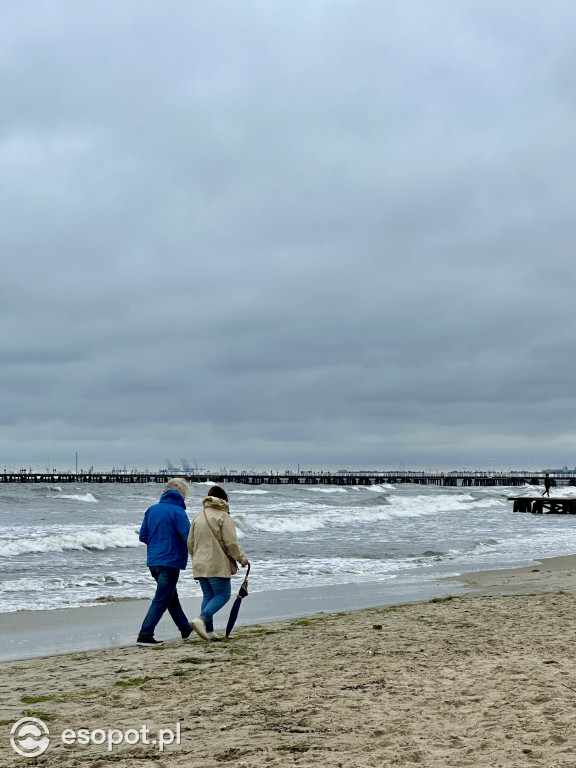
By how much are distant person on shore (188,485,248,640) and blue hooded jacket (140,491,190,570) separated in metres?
0.14

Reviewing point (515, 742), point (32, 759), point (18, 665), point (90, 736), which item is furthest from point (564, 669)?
A: point (18, 665)

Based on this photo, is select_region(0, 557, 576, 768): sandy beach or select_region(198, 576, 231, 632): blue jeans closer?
select_region(0, 557, 576, 768): sandy beach

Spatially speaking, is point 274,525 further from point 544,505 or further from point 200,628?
point 544,505

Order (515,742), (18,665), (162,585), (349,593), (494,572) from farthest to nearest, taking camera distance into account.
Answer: (494,572) → (349,593) → (162,585) → (18,665) → (515,742)

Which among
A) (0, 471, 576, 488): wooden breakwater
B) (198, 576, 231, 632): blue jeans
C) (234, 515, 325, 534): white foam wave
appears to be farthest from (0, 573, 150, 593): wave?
(0, 471, 576, 488): wooden breakwater

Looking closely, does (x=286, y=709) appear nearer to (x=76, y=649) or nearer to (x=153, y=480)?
(x=76, y=649)

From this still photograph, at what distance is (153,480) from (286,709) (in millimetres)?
120626

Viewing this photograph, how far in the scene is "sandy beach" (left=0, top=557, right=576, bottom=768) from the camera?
416 centimetres

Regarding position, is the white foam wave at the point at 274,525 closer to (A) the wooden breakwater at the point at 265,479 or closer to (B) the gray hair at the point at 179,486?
(B) the gray hair at the point at 179,486

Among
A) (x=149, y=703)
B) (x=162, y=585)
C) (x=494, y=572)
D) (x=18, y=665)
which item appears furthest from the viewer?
(x=494, y=572)

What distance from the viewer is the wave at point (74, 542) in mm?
18781

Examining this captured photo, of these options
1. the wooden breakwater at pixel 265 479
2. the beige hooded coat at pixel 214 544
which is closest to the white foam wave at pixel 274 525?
the beige hooded coat at pixel 214 544

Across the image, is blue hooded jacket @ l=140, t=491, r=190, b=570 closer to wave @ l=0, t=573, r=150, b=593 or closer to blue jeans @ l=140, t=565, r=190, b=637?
blue jeans @ l=140, t=565, r=190, b=637

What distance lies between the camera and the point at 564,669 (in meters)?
5.86
